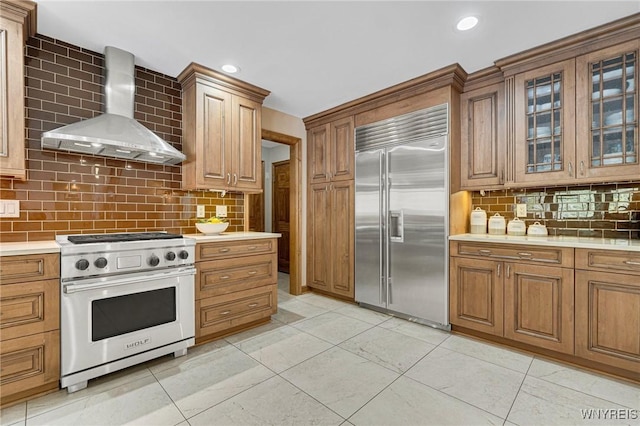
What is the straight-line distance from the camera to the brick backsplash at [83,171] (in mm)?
2229

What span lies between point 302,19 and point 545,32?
5.95ft

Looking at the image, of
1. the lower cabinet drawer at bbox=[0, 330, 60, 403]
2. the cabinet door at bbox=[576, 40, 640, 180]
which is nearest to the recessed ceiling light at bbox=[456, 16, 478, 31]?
the cabinet door at bbox=[576, 40, 640, 180]

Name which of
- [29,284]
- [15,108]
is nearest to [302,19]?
[15,108]

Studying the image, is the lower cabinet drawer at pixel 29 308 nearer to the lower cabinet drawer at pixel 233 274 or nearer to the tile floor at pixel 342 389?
the tile floor at pixel 342 389

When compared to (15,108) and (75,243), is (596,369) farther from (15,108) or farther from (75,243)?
(15,108)

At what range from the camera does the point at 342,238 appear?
12.4 feet

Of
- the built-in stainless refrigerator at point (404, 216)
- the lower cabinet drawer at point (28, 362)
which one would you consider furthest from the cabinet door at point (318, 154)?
the lower cabinet drawer at point (28, 362)

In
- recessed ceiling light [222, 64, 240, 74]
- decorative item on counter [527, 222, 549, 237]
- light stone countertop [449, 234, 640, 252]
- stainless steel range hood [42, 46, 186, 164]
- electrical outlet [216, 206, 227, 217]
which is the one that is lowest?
light stone countertop [449, 234, 640, 252]

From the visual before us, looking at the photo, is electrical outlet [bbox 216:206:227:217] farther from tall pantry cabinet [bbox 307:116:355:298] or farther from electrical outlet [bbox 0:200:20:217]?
electrical outlet [bbox 0:200:20:217]

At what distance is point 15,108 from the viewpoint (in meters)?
1.98

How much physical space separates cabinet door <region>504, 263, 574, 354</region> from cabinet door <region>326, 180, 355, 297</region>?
170cm

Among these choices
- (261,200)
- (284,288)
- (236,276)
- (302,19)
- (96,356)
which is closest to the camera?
(96,356)

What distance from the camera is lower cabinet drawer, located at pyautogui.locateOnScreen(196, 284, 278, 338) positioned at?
2.53 m
